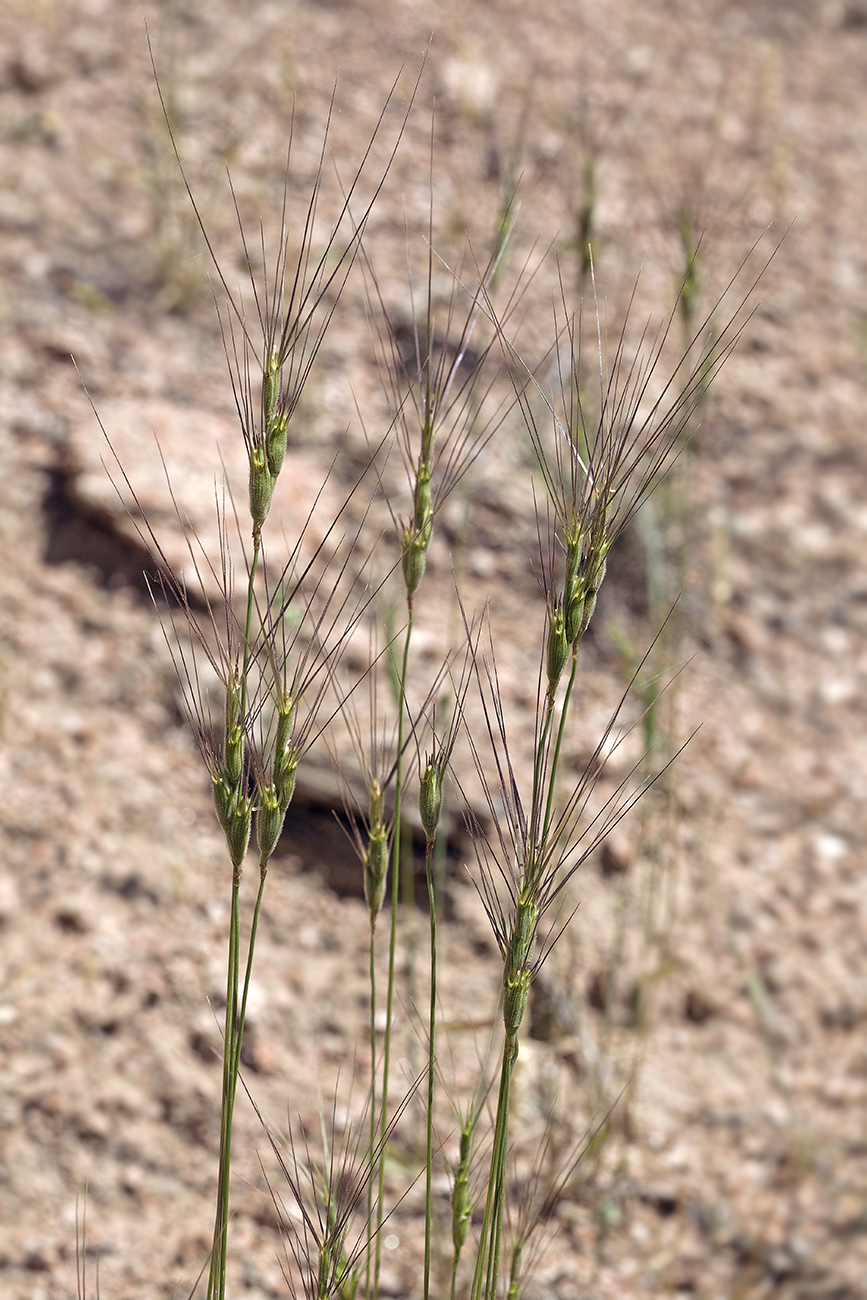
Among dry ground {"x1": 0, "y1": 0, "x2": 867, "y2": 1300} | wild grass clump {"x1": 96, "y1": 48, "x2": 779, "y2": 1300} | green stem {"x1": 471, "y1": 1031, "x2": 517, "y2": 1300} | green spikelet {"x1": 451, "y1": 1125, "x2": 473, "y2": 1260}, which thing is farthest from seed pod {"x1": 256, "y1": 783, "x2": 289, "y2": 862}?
dry ground {"x1": 0, "y1": 0, "x2": 867, "y2": 1300}

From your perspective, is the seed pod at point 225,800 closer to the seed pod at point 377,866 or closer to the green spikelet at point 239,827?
the green spikelet at point 239,827

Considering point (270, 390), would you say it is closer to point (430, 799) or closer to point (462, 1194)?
point (430, 799)

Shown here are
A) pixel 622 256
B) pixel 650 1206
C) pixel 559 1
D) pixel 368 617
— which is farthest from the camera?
pixel 559 1

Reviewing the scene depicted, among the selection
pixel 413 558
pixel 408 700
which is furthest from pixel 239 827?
pixel 408 700

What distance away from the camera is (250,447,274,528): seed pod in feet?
2.97

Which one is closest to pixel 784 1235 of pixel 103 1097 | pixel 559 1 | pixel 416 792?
pixel 416 792

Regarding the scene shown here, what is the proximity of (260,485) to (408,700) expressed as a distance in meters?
1.28

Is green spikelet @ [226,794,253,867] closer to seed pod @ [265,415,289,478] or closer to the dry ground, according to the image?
seed pod @ [265,415,289,478]

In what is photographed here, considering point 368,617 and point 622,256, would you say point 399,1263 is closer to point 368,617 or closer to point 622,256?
point 368,617

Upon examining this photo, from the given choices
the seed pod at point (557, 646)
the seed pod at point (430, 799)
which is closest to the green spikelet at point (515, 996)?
the seed pod at point (430, 799)

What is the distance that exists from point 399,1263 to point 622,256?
218cm

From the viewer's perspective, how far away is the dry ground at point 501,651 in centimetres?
175

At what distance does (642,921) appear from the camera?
6.98ft

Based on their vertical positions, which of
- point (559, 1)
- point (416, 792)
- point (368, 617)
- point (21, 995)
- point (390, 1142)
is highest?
point (559, 1)
